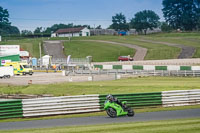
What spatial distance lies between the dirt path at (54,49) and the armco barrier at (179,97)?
226ft

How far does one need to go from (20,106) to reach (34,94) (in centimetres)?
1585

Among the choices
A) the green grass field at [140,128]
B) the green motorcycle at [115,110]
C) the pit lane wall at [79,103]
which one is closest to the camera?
the green grass field at [140,128]

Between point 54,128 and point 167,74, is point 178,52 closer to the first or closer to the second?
point 167,74

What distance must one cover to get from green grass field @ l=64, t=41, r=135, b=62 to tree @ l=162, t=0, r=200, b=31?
53597 mm

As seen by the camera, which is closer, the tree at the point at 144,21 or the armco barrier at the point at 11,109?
the armco barrier at the point at 11,109

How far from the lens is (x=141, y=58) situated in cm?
8075

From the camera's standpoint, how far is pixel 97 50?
93750 millimetres

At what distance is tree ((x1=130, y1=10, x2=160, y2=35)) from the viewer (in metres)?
154

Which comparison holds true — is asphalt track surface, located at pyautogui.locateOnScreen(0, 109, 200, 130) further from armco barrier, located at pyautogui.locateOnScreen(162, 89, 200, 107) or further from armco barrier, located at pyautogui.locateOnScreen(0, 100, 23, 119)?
armco barrier, located at pyautogui.locateOnScreen(162, 89, 200, 107)

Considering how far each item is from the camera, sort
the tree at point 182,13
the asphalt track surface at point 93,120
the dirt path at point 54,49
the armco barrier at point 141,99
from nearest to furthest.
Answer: the asphalt track surface at point 93,120 → the armco barrier at point 141,99 → the dirt path at point 54,49 → the tree at point 182,13

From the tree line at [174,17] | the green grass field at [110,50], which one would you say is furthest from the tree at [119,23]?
the green grass field at [110,50]

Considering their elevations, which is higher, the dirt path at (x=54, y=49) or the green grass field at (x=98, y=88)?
the dirt path at (x=54, y=49)

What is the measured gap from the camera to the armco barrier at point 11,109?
19.6 metres

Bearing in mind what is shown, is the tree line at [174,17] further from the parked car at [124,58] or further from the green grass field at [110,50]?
the parked car at [124,58]
